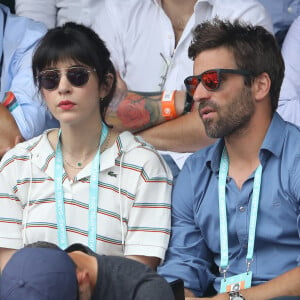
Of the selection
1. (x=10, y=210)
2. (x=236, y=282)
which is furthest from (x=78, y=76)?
(x=236, y=282)

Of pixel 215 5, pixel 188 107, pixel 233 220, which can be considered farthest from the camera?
pixel 215 5

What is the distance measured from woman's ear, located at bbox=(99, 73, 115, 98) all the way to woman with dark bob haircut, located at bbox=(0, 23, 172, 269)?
0.03 m

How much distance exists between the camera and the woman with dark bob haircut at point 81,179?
12.0ft

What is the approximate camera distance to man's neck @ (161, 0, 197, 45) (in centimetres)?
472

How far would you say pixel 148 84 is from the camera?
4621 mm

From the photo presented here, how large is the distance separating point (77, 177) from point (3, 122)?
2.51ft

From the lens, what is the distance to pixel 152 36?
15.5ft

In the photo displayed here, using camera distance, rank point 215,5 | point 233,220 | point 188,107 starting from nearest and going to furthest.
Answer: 1. point 233,220
2. point 188,107
3. point 215,5

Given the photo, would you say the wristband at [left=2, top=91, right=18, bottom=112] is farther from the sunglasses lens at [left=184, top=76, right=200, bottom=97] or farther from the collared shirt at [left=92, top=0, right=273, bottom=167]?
the sunglasses lens at [left=184, top=76, right=200, bottom=97]

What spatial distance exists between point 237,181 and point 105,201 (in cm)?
56

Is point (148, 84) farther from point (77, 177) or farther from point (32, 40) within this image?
point (77, 177)

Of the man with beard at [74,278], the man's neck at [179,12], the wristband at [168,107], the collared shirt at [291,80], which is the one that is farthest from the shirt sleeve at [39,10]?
the man with beard at [74,278]

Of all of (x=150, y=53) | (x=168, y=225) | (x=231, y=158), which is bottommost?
(x=168, y=225)

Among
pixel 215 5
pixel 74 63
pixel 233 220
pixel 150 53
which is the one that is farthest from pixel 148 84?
pixel 233 220
